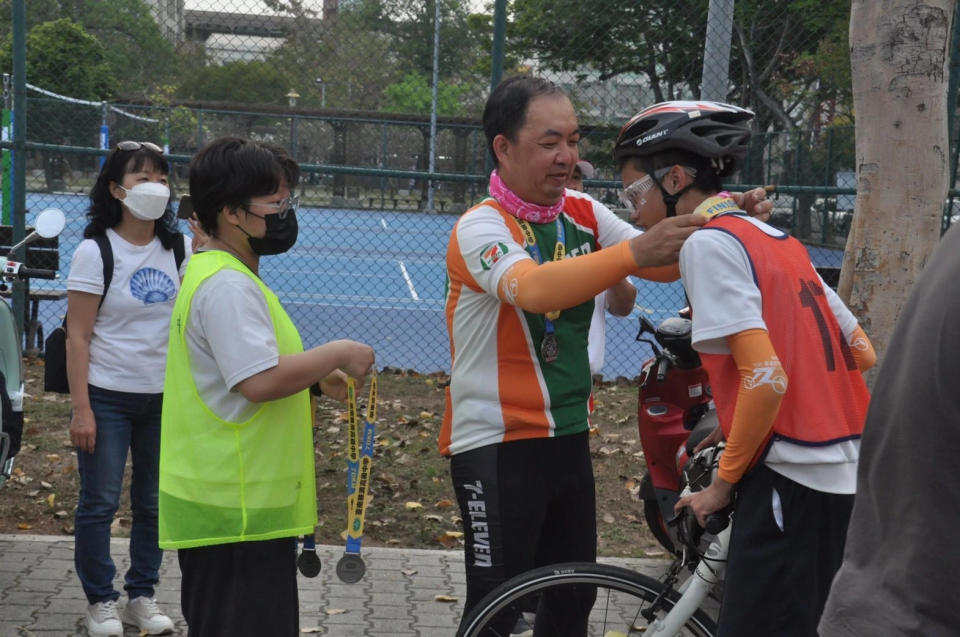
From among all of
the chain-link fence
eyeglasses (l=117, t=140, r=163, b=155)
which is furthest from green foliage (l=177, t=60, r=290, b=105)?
eyeglasses (l=117, t=140, r=163, b=155)

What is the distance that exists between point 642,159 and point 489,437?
0.93 metres

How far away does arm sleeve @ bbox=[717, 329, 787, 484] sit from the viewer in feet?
8.95

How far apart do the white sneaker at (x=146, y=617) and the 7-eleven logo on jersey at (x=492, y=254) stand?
243 centimetres

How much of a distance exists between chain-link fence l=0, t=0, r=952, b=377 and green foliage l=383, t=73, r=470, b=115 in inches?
2.2

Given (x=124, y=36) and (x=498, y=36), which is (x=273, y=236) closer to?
(x=498, y=36)

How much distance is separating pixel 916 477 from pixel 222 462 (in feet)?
6.63

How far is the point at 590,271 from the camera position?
3.07 metres

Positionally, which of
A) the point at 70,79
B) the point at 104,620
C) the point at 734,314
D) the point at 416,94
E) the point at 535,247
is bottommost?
the point at 104,620

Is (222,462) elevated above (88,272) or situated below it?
below

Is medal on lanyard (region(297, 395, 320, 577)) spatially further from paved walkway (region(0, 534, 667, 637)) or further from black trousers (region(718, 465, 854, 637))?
paved walkway (region(0, 534, 667, 637))

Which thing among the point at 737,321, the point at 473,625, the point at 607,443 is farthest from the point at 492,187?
the point at 607,443

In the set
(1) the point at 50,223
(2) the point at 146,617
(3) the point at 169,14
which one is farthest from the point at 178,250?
(3) the point at 169,14

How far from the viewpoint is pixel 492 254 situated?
10.8ft

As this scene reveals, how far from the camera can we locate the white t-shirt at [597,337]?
3871mm
